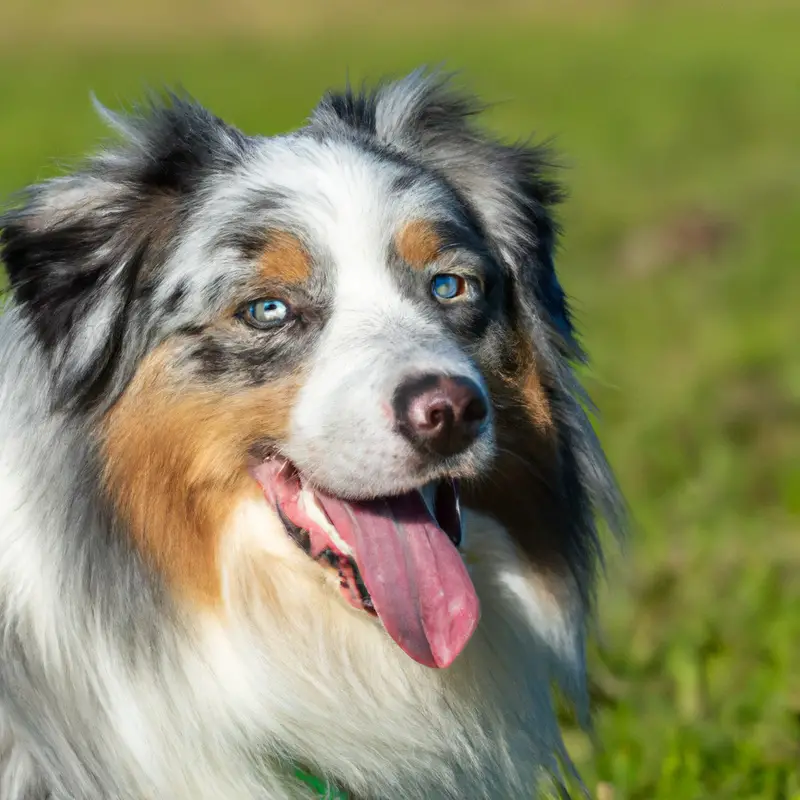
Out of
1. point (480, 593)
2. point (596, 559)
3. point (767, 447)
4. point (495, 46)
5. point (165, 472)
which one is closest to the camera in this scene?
point (165, 472)

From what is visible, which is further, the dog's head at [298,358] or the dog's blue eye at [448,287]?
the dog's blue eye at [448,287]

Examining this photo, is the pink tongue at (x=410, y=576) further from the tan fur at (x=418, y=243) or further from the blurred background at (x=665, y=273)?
the blurred background at (x=665, y=273)

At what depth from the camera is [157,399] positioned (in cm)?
338

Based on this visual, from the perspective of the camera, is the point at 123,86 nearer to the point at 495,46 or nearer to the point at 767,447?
the point at 495,46

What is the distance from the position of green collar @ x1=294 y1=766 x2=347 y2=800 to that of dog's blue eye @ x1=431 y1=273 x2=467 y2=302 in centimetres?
125

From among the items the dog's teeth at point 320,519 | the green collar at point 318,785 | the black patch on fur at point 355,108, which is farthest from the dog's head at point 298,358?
the green collar at point 318,785

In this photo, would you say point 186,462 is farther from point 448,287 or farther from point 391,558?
point 448,287

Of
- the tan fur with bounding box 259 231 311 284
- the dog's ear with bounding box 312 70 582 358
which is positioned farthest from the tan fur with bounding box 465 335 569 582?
the tan fur with bounding box 259 231 311 284

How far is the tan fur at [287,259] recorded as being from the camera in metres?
3.37

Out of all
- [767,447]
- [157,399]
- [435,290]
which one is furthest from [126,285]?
[767,447]

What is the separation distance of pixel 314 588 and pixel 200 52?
26.6 metres

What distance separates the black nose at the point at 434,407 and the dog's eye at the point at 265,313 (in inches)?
17.6

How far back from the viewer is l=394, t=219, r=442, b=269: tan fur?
11.3 feet

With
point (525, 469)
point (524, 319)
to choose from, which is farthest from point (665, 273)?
point (525, 469)
